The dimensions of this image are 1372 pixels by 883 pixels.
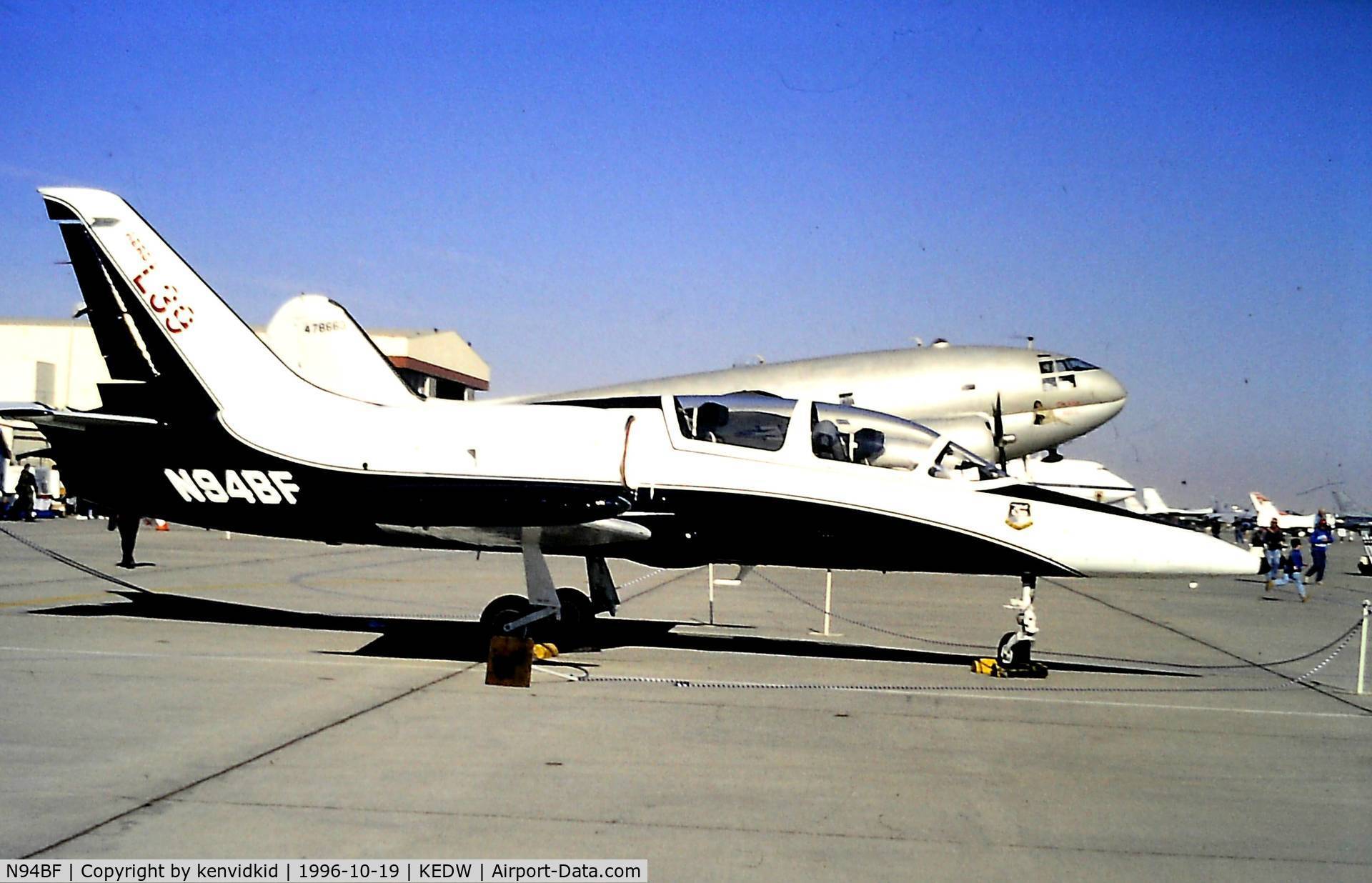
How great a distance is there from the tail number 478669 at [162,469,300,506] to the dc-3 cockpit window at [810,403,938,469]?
5793 millimetres

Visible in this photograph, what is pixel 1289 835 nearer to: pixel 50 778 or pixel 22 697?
pixel 50 778

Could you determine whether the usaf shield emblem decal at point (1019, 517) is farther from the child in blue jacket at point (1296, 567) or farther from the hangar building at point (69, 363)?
the hangar building at point (69, 363)

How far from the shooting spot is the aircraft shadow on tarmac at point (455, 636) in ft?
41.4

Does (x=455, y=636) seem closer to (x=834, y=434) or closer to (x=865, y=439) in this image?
(x=834, y=434)

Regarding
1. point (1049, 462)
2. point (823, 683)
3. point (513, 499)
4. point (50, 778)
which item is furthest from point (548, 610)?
point (1049, 462)

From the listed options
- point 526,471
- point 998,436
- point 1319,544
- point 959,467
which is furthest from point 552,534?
point 1319,544

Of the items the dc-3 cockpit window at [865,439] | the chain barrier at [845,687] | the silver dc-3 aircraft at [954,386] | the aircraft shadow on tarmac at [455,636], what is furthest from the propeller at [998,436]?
the chain barrier at [845,687]

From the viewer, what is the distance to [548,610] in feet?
39.0

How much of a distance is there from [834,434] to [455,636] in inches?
202

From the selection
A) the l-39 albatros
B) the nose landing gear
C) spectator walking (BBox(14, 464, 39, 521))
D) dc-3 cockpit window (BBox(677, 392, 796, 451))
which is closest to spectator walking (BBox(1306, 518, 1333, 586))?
the l-39 albatros

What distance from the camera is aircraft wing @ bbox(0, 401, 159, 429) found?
40.1ft

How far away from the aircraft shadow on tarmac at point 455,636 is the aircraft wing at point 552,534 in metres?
1.19

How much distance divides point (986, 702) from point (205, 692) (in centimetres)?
662

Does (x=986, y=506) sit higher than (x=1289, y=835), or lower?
higher
